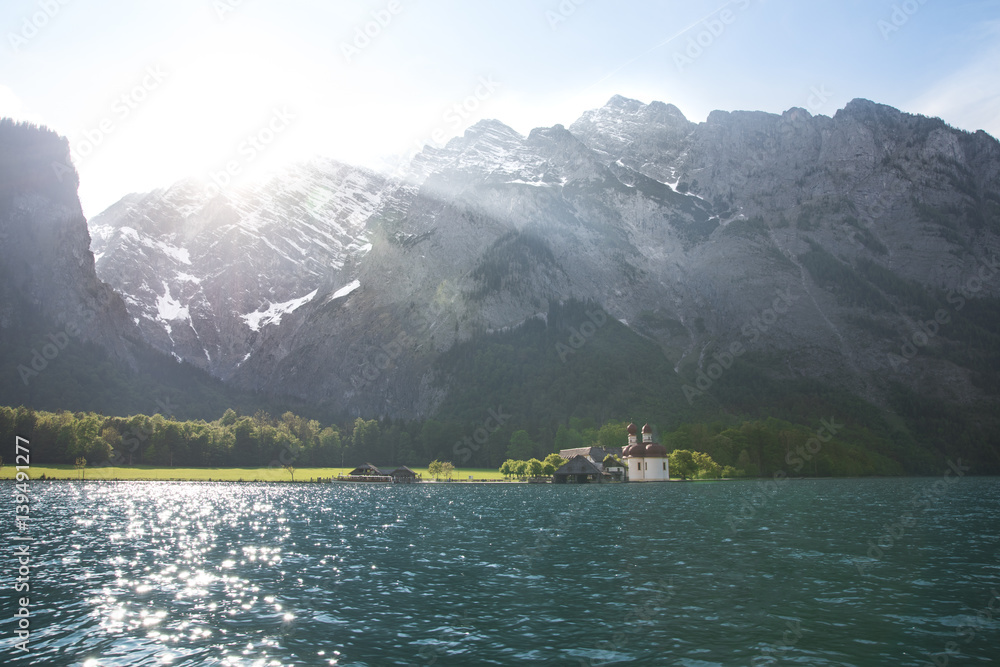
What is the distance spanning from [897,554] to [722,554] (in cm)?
1092

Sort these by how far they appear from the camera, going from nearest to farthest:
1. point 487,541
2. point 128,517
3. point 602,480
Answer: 1. point 487,541
2. point 128,517
3. point 602,480

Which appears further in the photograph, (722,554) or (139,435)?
(139,435)

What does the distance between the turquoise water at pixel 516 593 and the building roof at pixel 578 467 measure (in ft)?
336

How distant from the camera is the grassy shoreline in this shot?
158812 mm

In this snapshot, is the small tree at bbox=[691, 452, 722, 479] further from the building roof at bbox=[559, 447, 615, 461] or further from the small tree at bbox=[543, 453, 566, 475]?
the small tree at bbox=[543, 453, 566, 475]

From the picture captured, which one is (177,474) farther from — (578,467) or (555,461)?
(578,467)

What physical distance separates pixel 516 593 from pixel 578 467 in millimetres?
135783

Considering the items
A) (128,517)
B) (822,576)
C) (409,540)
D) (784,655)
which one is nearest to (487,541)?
(409,540)

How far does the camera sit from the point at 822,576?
3409 centimetres

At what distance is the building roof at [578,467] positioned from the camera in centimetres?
16255

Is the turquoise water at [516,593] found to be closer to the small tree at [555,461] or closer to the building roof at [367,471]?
the small tree at [555,461]

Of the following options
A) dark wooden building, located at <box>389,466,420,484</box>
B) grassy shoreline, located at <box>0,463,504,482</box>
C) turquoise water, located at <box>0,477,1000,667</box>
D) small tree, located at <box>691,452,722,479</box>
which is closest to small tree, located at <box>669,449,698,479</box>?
small tree, located at <box>691,452,722,479</box>

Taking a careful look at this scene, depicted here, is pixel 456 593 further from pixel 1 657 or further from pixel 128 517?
pixel 128 517

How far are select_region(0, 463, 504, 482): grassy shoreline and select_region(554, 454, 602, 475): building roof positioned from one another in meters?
23.1
